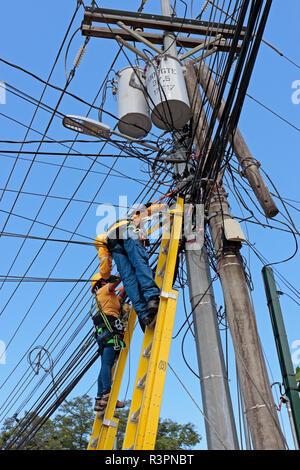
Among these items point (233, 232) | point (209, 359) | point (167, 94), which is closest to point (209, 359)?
point (209, 359)

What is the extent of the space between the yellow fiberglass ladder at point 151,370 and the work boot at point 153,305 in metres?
0.08

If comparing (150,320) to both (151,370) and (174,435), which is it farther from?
(174,435)

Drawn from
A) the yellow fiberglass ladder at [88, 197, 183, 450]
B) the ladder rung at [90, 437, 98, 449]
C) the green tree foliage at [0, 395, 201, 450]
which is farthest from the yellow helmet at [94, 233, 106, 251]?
the green tree foliage at [0, 395, 201, 450]

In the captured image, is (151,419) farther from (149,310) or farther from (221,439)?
(149,310)

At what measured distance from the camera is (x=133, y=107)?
6258mm

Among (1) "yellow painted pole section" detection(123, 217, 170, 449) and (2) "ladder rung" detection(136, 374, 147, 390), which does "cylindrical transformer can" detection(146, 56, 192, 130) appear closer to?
(1) "yellow painted pole section" detection(123, 217, 170, 449)

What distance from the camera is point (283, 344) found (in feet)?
15.4

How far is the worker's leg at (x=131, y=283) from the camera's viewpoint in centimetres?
474

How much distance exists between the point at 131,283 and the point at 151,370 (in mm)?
1243

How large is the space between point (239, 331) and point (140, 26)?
4760 millimetres

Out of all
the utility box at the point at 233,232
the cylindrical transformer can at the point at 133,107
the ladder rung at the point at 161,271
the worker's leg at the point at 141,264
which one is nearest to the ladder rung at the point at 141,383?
the worker's leg at the point at 141,264

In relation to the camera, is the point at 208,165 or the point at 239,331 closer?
the point at 239,331

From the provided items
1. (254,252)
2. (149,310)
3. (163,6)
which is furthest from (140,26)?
(149,310)
